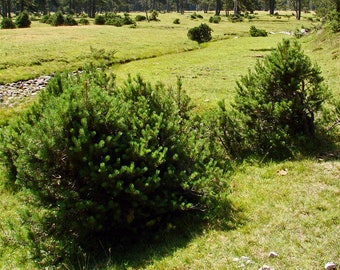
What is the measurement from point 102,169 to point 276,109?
5.19 meters

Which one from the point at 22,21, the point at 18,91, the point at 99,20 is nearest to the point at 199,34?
the point at 18,91

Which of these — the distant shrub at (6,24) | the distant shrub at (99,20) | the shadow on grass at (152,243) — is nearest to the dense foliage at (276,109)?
the shadow on grass at (152,243)

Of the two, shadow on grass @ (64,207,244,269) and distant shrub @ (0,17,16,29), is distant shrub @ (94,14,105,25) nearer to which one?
distant shrub @ (0,17,16,29)

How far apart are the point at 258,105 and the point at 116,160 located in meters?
4.62

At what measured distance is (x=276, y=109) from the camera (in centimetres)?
889

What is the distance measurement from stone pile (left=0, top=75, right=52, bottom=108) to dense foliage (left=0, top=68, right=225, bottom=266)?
11.3 m

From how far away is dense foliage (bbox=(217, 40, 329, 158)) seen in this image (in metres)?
9.00

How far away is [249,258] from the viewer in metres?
5.16

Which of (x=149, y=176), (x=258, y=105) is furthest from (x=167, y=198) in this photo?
(x=258, y=105)

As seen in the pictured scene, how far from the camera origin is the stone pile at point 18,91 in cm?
1730

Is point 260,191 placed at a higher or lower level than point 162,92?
lower

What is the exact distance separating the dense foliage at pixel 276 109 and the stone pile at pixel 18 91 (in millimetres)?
12077

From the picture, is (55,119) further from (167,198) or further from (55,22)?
(55,22)

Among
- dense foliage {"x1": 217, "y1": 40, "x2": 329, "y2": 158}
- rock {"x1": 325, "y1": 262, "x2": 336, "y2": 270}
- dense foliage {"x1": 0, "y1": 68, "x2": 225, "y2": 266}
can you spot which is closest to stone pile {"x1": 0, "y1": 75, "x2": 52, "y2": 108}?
dense foliage {"x1": 0, "y1": 68, "x2": 225, "y2": 266}
